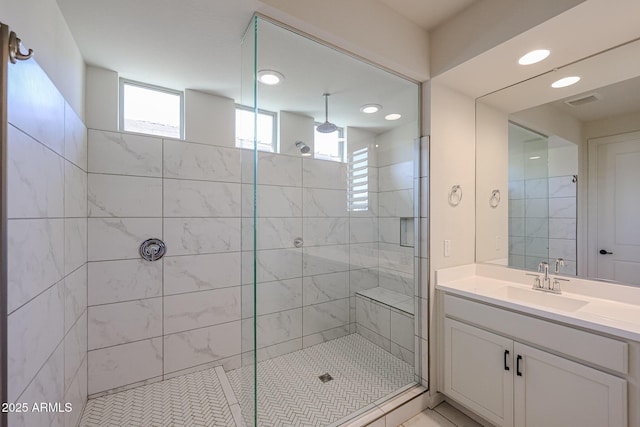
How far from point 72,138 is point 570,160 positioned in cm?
317

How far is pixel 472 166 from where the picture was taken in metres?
2.16

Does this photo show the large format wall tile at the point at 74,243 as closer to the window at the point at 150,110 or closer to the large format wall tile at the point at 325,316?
the window at the point at 150,110

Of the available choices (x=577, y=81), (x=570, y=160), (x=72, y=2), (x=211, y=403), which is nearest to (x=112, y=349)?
(x=211, y=403)

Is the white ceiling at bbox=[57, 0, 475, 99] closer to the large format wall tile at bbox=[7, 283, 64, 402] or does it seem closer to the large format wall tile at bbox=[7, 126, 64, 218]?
the large format wall tile at bbox=[7, 126, 64, 218]

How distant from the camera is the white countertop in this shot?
122cm

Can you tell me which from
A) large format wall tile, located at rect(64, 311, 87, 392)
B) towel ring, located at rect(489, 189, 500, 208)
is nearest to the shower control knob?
large format wall tile, located at rect(64, 311, 87, 392)

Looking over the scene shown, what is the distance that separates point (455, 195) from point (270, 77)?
1.62 meters

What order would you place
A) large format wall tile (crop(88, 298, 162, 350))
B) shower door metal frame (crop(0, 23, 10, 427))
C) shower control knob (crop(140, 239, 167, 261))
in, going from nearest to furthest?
shower door metal frame (crop(0, 23, 10, 427)), large format wall tile (crop(88, 298, 162, 350)), shower control knob (crop(140, 239, 167, 261))

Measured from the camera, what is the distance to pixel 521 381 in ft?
4.76

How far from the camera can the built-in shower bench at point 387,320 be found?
2152 mm

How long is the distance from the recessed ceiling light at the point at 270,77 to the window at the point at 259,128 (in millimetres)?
191

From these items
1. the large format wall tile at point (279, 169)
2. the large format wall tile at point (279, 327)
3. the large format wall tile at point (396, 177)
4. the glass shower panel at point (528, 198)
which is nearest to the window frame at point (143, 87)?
the large format wall tile at point (279, 169)

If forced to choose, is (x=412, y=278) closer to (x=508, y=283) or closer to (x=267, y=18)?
(x=508, y=283)

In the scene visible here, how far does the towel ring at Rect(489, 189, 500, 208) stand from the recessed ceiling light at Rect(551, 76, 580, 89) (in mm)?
801
